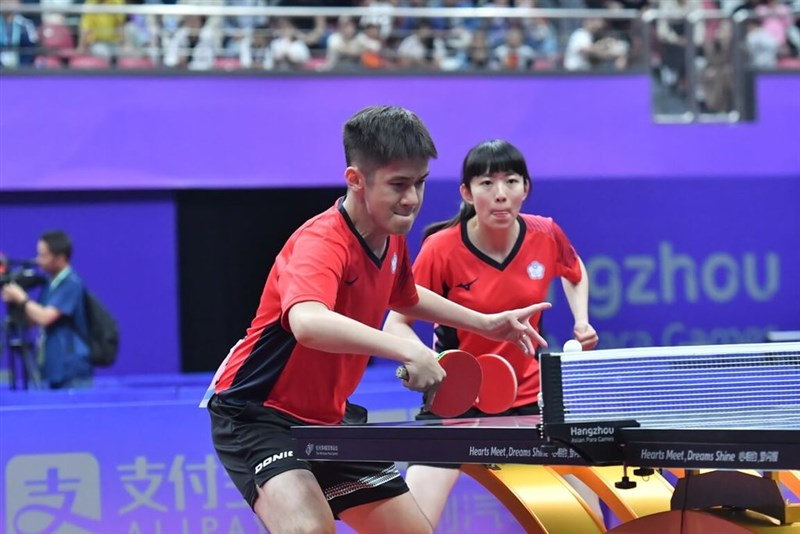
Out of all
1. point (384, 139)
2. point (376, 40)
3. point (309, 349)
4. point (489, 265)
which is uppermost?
point (376, 40)

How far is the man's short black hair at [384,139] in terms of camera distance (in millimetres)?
3293

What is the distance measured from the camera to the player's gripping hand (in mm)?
2977

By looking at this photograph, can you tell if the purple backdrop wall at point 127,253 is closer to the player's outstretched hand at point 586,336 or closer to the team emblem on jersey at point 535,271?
the team emblem on jersey at point 535,271

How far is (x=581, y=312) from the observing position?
4.96 meters

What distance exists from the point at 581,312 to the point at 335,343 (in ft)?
6.96

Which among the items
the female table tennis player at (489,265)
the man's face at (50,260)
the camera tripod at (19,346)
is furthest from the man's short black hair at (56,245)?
the female table tennis player at (489,265)

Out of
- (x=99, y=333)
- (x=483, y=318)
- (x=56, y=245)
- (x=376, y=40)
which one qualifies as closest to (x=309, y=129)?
(x=376, y=40)

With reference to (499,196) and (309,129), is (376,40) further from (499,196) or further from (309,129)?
(499,196)

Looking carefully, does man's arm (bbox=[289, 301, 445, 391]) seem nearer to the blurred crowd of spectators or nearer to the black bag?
the black bag

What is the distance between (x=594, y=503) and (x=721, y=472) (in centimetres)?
209

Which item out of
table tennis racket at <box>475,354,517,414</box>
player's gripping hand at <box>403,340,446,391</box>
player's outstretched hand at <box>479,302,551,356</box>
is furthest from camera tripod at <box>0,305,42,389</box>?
player's gripping hand at <box>403,340,446,391</box>

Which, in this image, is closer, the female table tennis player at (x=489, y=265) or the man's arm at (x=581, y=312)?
the man's arm at (x=581, y=312)

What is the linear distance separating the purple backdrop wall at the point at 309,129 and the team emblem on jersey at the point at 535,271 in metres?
6.97

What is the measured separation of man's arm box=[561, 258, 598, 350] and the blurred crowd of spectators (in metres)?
6.99
